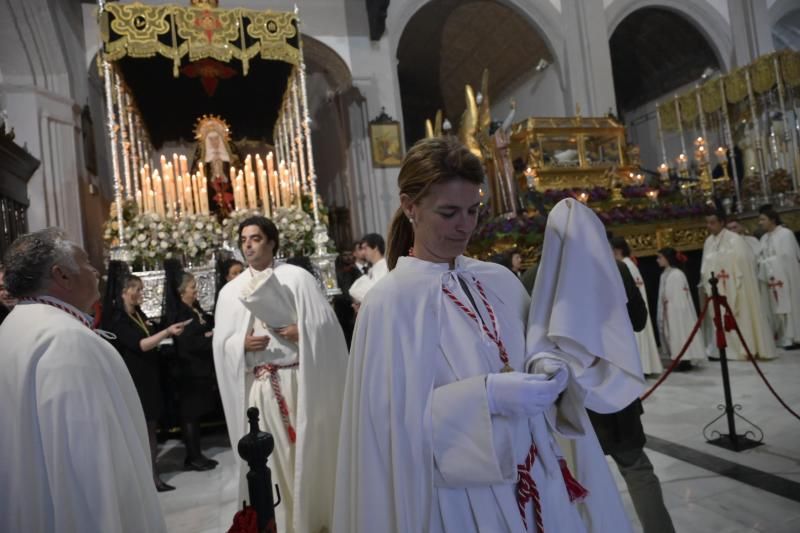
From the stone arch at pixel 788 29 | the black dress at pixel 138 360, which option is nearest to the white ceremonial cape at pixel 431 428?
the black dress at pixel 138 360

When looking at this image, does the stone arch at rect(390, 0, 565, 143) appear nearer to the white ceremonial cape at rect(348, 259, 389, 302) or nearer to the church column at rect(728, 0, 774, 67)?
the church column at rect(728, 0, 774, 67)

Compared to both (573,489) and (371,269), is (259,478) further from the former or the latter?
(371,269)

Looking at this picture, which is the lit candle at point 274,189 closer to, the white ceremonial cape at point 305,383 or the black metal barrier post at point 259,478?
the white ceremonial cape at point 305,383

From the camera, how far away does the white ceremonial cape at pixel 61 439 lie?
185 cm

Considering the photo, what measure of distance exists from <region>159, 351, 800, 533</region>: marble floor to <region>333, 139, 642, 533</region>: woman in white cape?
7.20 feet

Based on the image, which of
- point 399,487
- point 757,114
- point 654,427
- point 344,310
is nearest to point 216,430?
point 344,310

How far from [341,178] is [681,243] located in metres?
7.86

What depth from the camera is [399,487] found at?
156cm

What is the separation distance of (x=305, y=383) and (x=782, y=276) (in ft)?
25.1

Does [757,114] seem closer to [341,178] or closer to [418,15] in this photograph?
[418,15]

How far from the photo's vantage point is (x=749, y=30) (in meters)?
15.6

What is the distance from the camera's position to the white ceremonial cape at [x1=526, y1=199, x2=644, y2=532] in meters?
1.61

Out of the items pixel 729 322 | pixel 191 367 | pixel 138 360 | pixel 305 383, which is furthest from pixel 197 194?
pixel 729 322

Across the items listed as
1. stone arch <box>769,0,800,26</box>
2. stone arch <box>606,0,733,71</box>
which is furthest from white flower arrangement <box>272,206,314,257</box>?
stone arch <box>769,0,800,26</box>
